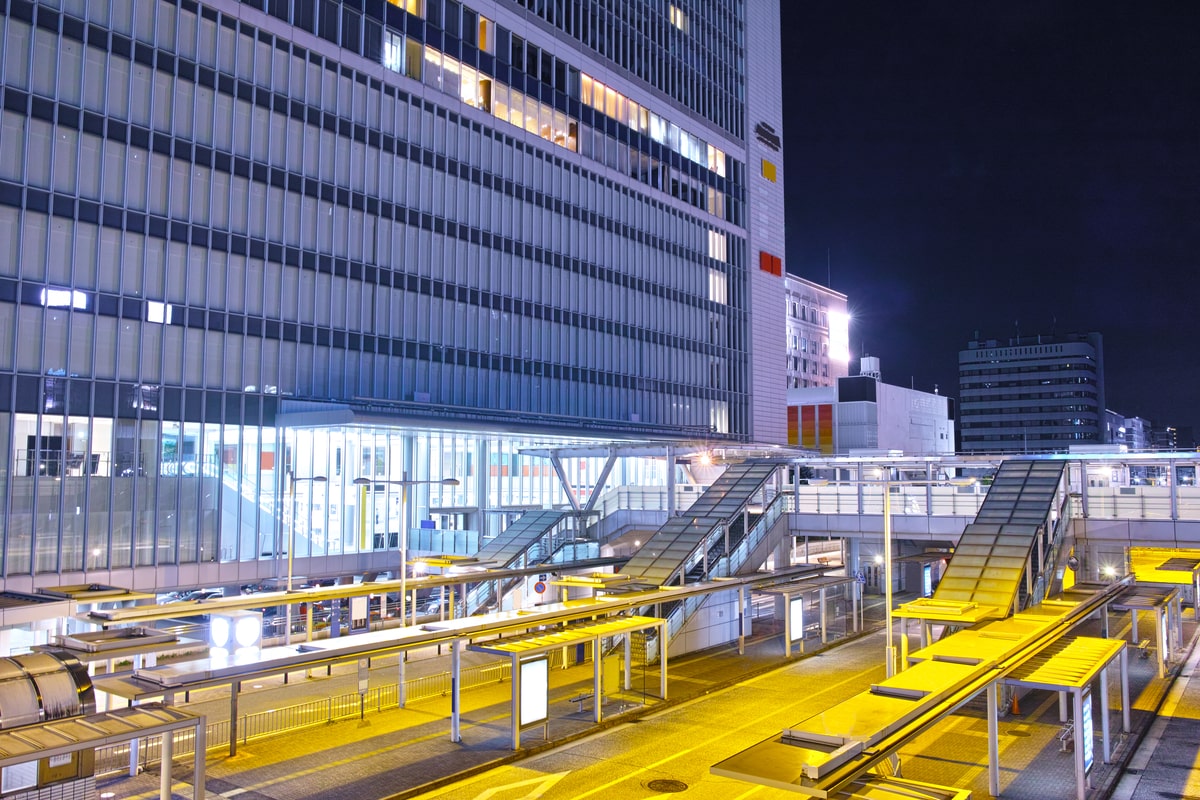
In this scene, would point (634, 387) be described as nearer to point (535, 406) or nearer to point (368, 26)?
point (535, 406)

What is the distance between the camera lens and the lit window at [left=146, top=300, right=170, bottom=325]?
1531 inches

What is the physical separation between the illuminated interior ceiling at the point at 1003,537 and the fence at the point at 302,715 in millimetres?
14652

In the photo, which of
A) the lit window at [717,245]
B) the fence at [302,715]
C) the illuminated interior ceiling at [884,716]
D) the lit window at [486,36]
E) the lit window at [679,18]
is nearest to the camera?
the illuminated interior ceiling at [884,716]

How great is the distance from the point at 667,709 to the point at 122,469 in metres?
24.4

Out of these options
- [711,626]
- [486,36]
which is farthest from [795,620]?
[486,36]

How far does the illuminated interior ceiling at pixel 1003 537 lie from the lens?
97.3 feet

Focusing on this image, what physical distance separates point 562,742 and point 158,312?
2680 cm

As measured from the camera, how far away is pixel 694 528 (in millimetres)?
36406

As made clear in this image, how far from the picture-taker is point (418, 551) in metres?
47.7

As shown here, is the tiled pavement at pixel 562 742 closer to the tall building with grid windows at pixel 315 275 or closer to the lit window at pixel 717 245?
the tall building with grid windows at pixel 315 275

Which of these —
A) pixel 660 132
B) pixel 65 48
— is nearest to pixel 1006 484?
pixel 65 48

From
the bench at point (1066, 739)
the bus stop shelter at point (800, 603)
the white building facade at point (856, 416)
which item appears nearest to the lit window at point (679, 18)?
the white building facade at point (856, 416)

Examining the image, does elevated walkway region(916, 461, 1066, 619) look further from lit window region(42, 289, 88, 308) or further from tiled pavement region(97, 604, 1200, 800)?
lit window region(42, 289, 88, 308)

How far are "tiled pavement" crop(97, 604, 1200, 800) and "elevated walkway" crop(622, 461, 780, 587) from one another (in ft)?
14.8
